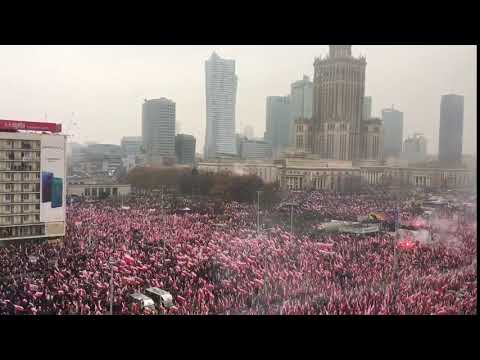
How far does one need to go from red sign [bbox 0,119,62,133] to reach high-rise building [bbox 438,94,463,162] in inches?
146

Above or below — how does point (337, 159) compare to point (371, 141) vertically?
below

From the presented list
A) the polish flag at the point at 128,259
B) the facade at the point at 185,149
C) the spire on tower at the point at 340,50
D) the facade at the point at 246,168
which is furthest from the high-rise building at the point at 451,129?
the polish flag at the point at 128,259

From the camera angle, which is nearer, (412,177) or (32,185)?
(32,185)

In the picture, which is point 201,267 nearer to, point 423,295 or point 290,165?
point 290,165

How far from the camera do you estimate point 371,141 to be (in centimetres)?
443

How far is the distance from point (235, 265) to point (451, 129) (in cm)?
249

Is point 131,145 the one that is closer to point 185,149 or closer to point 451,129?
point 185,149

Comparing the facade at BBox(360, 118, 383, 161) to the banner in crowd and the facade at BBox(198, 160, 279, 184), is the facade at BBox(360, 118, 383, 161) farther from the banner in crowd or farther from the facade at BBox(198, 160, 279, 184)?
the facade at BBox(198, 160, 279, 184)

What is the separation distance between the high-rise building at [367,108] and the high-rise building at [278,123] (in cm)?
77

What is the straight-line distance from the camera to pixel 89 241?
4207 millimetres

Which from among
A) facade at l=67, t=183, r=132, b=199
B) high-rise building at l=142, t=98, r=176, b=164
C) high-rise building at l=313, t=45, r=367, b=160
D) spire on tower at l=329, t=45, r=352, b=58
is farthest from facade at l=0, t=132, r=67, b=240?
spire on tower at l=329, t=45, r=352, b=58

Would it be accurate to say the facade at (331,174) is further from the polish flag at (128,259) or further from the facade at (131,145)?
the polish flag at (128,259)

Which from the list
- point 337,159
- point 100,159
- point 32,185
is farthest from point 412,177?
point 32,185

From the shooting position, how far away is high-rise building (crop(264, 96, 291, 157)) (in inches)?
168
